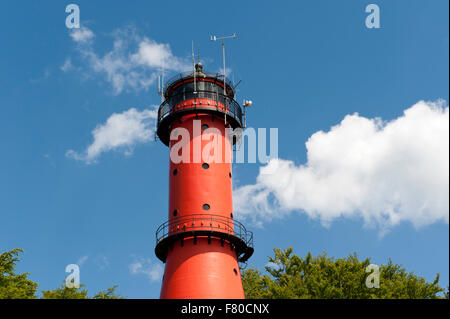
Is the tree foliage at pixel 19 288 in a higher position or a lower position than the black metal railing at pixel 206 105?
lower

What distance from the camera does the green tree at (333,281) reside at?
134 ft

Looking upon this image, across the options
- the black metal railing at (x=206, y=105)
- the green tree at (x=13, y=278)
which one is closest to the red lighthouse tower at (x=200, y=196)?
the black metal railing at (x=206, y=105)

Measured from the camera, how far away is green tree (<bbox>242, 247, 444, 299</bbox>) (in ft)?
134

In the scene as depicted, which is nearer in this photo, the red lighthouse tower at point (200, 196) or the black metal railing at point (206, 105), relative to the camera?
the red lighthouse tower at point (200, 196)

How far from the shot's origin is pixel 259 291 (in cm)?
4672

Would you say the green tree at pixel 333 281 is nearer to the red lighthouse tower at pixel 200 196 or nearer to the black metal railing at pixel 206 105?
the red lighthouse tower at pixel 200 196

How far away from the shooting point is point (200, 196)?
→ 38.7m

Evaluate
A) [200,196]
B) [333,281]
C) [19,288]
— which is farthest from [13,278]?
[333,281]

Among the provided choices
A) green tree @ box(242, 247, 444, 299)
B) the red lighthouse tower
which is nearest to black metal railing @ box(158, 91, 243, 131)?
the red lighthouse tower

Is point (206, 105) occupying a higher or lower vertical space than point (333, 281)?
higher

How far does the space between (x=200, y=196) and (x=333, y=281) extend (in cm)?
1360

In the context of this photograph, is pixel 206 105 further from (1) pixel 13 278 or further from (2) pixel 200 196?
(1) pixel 13 278

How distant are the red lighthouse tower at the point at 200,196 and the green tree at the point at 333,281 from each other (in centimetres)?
573

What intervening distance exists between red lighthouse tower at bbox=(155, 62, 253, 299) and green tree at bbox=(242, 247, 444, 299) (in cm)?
573
